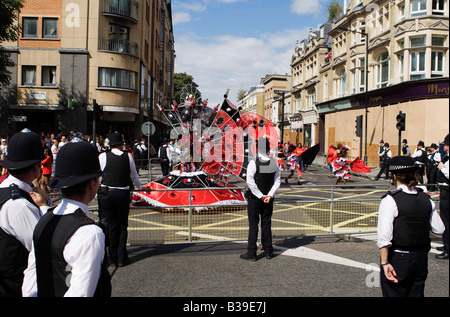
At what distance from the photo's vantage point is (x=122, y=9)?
2831cm

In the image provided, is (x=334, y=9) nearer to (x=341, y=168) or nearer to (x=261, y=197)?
(x=341, y=168)

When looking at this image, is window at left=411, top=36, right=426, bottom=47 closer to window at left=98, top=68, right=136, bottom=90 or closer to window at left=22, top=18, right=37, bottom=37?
window at left=98, top=68, right=136, bottom=90

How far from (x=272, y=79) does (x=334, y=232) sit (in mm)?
66635

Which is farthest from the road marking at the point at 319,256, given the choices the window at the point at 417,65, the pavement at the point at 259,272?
the window at the point at 417,65

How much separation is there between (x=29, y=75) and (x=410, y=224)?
2939 cm

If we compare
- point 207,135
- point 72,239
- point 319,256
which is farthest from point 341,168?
point 72,239

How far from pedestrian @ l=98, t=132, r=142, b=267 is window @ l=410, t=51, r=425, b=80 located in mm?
23353

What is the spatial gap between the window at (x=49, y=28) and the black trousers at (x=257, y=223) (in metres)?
26.2

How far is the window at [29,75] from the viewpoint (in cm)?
2697

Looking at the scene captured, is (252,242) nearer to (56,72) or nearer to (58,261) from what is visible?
(58,261)

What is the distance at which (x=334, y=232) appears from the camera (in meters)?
7.27

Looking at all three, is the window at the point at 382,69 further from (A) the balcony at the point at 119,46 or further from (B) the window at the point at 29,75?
(B) the window at the point at 29,75

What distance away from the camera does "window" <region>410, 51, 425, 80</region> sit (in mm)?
23672

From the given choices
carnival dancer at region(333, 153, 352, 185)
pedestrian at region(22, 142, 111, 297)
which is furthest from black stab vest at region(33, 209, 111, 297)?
carnival dancer at region(333, 153, 352, 185)
